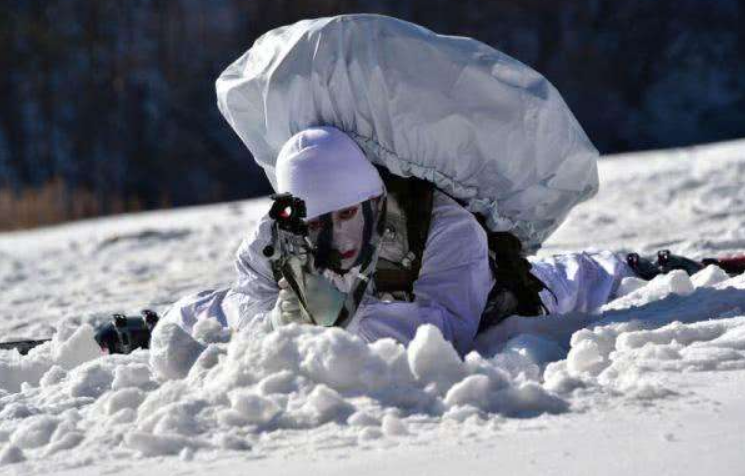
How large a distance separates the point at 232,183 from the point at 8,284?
12701 mm

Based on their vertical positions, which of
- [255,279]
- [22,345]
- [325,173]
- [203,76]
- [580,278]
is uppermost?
[325,173]

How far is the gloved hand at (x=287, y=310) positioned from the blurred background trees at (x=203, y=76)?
16.4m

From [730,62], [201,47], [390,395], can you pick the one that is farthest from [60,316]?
[730,62]

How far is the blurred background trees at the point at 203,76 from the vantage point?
67.9 ft

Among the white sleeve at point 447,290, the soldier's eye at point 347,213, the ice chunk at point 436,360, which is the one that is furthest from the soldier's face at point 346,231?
the ice chunk at point 436,360

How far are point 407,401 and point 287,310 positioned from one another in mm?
779

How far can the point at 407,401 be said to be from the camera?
2789 mm

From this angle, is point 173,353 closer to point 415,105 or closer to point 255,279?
point 255,279

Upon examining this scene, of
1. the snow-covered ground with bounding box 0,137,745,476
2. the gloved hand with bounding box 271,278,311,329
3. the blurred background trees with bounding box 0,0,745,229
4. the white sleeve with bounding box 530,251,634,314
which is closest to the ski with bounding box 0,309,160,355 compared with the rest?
the snow-covered ground with bounding box 0,137,745,476

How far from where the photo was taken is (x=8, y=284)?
7.66 metres

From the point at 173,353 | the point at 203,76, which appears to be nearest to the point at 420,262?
the point at 173,353

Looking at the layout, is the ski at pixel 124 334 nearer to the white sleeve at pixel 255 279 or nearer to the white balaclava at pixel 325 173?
the white sleeve at pixel 255 279

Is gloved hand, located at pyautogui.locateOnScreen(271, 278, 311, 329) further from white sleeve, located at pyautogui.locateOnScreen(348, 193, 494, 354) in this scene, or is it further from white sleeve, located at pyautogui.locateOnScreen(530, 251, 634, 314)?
white sleeve, located at pyautogui.locateOnScreen(530, 251, 634, 314)

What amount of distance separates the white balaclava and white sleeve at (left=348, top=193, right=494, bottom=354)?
21 cm
